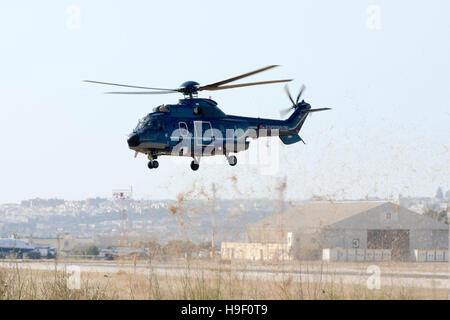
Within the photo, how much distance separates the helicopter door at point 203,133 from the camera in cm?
3147

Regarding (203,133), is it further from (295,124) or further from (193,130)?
(295,124)

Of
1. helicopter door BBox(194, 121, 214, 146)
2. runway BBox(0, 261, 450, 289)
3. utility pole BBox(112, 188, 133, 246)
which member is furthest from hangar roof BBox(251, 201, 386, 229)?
helicopter door BBox(194, 121, 214, 146)

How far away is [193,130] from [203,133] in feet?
1.85

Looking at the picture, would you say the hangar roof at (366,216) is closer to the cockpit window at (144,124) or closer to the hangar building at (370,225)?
the hangar building at (370,225)

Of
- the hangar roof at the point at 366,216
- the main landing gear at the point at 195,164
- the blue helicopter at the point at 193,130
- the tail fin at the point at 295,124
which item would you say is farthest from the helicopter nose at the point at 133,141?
the hangar roof at the point at 366,216

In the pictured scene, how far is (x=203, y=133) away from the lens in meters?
31.8

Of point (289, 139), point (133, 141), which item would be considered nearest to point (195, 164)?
point (133, 141)

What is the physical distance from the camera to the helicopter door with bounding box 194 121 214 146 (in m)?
31.5

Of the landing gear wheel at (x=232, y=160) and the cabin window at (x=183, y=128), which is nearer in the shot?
the cabin window at (x=183, y=128)

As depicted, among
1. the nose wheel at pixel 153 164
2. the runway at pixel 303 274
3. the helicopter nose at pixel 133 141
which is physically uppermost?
the helicopter nose at pixel 133 141

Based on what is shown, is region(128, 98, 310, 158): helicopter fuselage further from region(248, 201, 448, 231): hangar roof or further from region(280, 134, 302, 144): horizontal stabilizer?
region(248, 201, 448, 231): hangar roof
